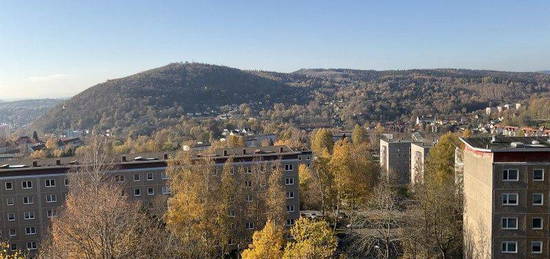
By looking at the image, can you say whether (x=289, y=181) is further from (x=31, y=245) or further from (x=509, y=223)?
(x=31, y=245)

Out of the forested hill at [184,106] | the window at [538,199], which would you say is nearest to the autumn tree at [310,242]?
the window at [538,199]

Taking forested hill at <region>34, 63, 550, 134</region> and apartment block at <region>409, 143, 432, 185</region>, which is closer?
apartment block at <region>409, 143, 432, 185</region>

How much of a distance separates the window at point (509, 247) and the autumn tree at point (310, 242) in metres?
9.82

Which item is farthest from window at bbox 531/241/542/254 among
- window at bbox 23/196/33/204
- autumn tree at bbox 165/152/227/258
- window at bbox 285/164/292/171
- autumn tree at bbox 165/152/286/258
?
window at bbox 23/196/33/204

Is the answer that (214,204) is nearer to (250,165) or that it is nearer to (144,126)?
(250,165)

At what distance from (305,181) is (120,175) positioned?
1807cm

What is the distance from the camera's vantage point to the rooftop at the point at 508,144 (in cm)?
2547

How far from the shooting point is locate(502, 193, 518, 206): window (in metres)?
25.7

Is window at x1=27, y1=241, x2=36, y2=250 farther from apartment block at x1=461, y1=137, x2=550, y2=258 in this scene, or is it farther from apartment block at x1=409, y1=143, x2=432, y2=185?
apartment block at x1=409, y1=143, x2=432, y2=185

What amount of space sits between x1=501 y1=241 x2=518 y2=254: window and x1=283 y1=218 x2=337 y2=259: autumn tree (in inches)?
387

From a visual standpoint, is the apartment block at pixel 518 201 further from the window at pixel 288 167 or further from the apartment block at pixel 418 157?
the apartment block at pixel 418 157

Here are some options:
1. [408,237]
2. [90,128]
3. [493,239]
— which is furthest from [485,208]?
[90,128]

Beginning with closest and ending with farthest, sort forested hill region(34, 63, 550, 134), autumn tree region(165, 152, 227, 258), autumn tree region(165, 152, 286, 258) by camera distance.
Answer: autumn tree region(165, 152, 227, 258)
autumn tree region(165, 152, 286, 258)
forested hill region(34, 63, 550, 134)

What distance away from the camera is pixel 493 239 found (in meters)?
25.9
